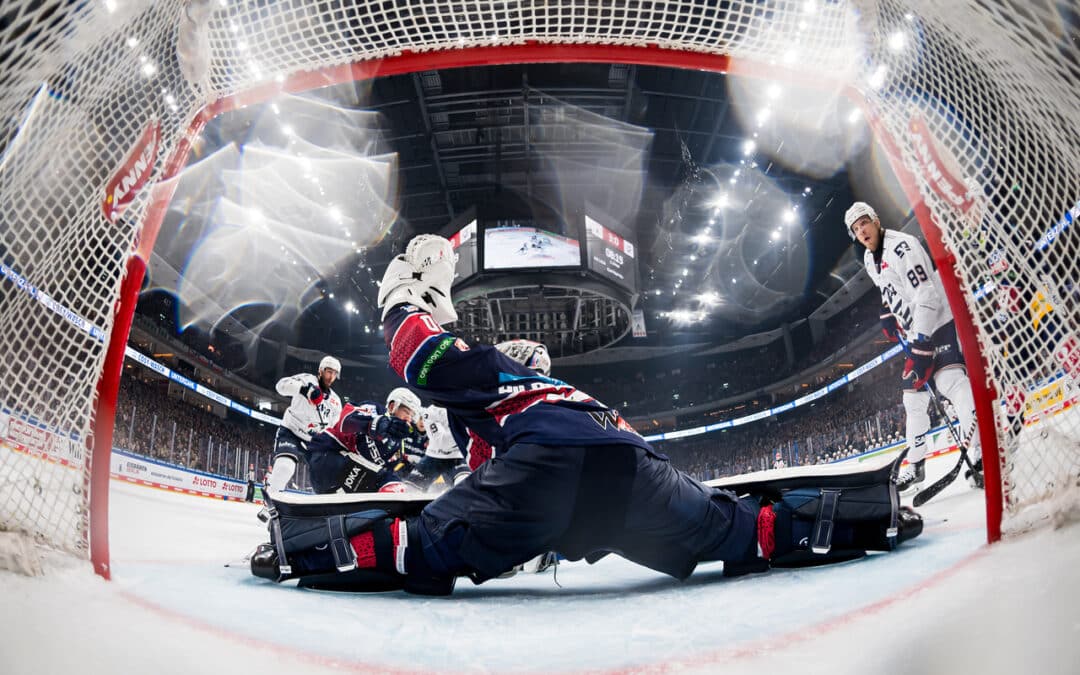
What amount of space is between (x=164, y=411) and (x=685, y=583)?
12651 mm

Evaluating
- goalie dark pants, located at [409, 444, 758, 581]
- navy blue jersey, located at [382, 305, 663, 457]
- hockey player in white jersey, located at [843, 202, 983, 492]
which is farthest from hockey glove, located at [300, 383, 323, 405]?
hockey player in white jersey, located at [843, 202, 983, 492]

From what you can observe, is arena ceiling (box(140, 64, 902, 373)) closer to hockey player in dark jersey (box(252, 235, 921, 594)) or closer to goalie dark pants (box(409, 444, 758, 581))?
hockey player in dark jersey (box(252, 235, 921, 594))

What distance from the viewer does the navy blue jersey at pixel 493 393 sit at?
1.42 m

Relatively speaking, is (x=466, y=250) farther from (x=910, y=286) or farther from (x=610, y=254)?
(x=910, y=286)

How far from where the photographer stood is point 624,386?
2039 cm

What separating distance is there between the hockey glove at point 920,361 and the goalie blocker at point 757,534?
1.90 meters

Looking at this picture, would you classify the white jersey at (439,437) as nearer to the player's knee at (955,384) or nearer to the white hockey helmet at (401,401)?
the white hockey helmet at (401,401)

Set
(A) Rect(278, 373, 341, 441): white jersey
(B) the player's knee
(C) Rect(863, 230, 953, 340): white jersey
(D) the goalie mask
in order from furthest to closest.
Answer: (A) Rect(278, 373, 341, 441): white jersey → (C) Rect(863, 230, 953, 340): white jersey → (B) the player's knee → (D) the goalie mask

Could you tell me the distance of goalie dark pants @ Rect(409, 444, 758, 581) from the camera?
4.42ft

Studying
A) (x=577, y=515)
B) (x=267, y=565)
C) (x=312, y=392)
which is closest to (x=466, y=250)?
(x=312, y=392)

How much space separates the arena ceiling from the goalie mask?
7.29 metres

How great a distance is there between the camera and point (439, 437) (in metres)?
5.05

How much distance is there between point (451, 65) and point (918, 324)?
2732mm

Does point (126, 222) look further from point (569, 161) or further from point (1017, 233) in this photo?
point (569, 161)
